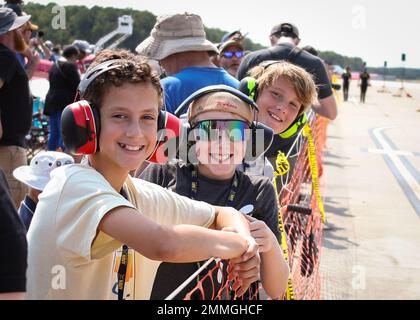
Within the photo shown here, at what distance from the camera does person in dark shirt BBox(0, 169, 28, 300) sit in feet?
4.04

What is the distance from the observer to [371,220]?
7297mm

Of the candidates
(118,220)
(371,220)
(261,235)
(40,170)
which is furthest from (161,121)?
(371,220)

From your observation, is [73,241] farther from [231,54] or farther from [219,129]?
[231,54]

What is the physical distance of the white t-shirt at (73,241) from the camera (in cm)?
161

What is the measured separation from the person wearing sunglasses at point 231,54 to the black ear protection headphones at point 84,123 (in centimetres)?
569

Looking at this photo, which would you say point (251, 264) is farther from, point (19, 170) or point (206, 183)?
point (19, 170)

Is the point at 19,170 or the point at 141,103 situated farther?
the point at 19,170

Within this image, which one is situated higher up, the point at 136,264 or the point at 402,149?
the point at 136,264

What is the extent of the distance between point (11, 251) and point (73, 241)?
1.25ft

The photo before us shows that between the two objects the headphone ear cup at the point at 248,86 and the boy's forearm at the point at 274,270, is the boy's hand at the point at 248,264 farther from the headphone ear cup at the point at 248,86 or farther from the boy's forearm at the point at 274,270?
the headphone ear cup at the point at 248,86

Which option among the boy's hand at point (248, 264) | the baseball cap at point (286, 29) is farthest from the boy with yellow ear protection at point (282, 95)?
the baseball cap at point (286, 29)

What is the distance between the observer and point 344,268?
18.1 feet

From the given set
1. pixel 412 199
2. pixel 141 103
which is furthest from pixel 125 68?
pixel 412 199
